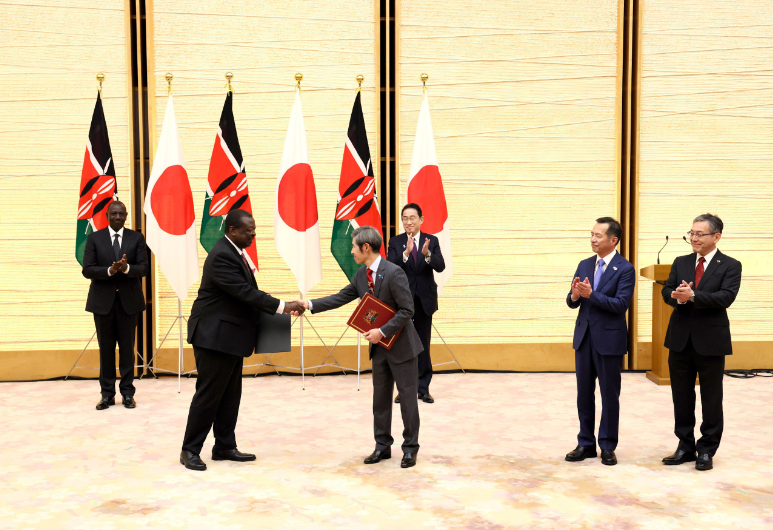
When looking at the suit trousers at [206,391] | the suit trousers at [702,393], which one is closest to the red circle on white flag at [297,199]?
the suit trousers at [206,391]

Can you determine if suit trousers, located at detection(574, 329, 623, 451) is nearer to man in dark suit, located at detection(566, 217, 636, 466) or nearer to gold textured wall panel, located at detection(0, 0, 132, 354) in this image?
man in dark suit, located at detection(566, 217, 636, 466)

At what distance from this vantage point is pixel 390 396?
3.77m

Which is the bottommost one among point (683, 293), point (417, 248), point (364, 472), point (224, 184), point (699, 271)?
point (364, 472)

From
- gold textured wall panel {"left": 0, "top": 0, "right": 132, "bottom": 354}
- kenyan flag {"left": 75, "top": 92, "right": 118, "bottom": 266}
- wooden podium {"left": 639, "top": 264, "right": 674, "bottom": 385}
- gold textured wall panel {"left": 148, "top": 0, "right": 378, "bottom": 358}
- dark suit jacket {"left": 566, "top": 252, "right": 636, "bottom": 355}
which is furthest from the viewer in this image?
gold textured wall panel {"left": 148, "top": 0, "right": 378, "bottom": 358}

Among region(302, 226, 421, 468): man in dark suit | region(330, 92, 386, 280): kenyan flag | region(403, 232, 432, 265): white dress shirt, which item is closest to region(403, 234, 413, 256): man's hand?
region(403, 232, 432, 265): white dress shirt

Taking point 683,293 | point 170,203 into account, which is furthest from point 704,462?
point 170,203

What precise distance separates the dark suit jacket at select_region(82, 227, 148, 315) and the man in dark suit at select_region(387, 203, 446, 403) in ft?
6.28

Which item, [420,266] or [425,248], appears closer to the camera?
[425,248]

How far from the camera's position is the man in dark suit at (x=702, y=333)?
3.53 metres

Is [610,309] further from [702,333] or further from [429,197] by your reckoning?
[429,197]

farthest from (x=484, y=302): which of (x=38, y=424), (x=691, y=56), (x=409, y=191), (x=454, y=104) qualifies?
(x=38, y=424)

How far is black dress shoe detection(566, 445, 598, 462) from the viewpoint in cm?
372

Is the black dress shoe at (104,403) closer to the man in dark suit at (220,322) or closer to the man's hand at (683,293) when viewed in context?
the man in dark suit at (220,322)

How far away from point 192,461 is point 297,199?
2.60 meters
